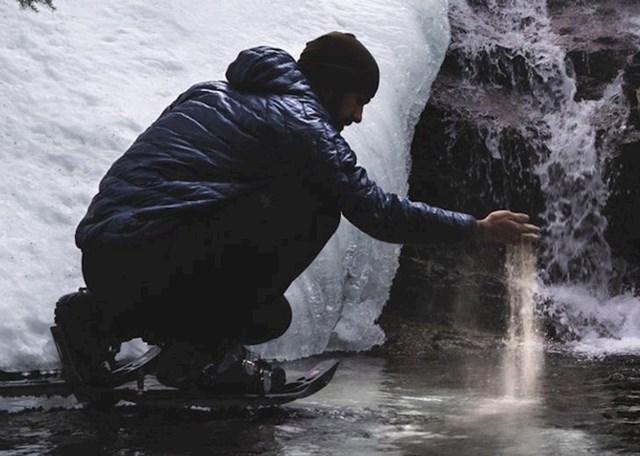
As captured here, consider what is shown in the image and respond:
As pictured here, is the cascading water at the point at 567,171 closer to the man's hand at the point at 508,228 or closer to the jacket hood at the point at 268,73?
the man's hand at the point at 508,228

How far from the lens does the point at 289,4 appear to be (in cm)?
879

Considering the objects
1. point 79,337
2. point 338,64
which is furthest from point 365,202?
point 79,337

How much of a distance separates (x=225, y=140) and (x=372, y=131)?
4.06m

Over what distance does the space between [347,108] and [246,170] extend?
48 centimetres

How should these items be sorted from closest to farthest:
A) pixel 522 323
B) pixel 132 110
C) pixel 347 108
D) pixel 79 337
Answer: pixel 79 337 → pixel 347 108 → pixel 132 110 → pixel 522 323

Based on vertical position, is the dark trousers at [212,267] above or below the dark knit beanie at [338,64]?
below

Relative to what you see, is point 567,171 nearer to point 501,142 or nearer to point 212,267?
point 501,142

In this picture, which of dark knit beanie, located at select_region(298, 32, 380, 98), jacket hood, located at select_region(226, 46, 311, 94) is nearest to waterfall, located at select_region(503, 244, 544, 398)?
dark knit beanie, located at select_region(298, 32, 380, 98)

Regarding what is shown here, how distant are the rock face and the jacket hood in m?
4.15

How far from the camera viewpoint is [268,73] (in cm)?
370

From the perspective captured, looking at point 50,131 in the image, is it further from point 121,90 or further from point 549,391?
point 549,391

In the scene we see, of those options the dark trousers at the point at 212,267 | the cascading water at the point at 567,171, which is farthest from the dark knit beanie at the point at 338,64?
the cascading water at the point at 567,171

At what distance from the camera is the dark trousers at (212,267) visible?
3.56m

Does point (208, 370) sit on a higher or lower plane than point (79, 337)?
lower
